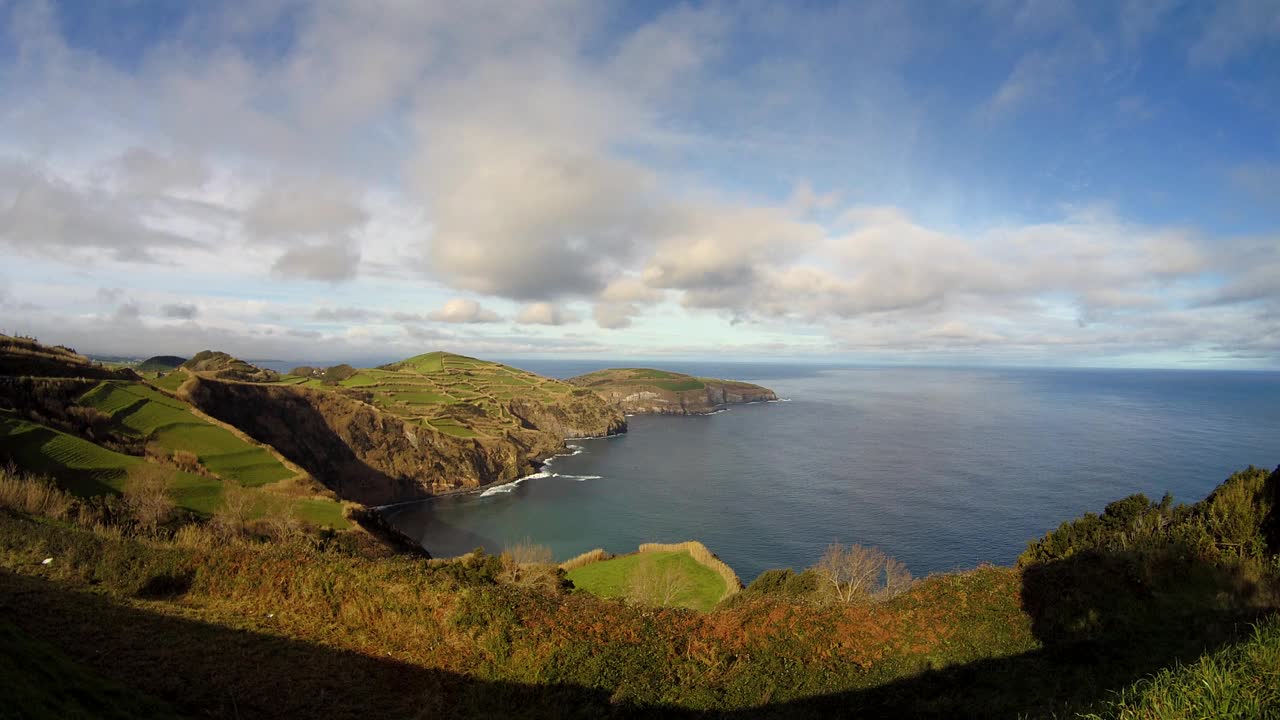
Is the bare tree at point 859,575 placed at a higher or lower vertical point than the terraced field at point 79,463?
lower

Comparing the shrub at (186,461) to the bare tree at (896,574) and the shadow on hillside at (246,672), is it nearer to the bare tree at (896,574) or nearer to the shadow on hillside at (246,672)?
the shadow on hillside at (246,672)

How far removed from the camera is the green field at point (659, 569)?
34.5 meters

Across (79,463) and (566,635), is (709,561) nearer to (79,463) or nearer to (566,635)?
(566,635)

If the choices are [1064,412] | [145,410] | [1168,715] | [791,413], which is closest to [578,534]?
[145,410]

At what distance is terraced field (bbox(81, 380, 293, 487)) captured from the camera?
4988 cm

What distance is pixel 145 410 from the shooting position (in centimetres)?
5384

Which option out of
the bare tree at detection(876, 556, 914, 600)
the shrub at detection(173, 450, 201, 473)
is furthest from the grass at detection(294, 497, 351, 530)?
the bare tree at detection(876, 556, 914, 600)

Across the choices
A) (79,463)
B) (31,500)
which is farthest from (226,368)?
(31,500)

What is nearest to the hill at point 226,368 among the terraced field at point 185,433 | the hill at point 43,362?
the hill at point 43,362

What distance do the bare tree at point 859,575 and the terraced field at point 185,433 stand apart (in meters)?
50.0

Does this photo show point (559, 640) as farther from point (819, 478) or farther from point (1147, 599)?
point (819, 478)

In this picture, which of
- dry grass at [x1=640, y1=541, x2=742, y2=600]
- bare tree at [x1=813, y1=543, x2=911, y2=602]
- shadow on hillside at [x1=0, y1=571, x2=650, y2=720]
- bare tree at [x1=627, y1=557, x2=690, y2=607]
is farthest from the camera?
dry grass at [x1=640, y1=541, x2=742, y2=600]

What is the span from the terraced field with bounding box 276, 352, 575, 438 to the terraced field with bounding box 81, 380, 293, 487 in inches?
1399

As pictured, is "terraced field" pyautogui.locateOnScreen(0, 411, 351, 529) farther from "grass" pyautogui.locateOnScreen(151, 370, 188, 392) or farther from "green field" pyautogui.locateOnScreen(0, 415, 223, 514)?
"grass" pyautogui.locateOnScreen(151, 370, 188, 392)
